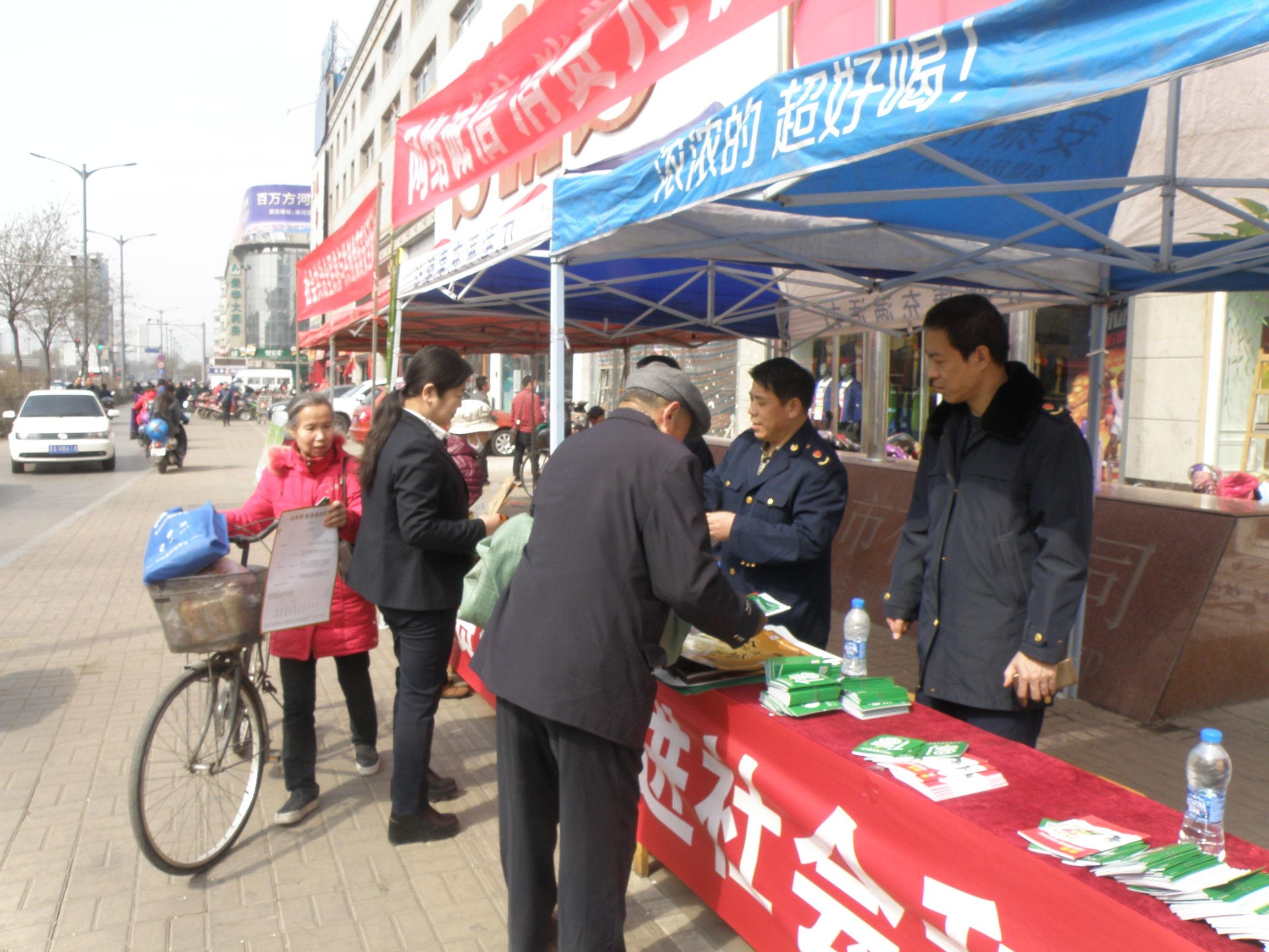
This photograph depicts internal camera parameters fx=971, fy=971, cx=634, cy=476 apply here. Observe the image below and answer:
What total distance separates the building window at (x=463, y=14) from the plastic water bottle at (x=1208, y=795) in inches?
1103

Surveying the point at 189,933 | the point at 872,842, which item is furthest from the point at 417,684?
the point at 872,842

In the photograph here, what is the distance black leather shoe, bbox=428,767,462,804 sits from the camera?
161 inches

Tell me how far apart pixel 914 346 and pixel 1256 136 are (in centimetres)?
1035

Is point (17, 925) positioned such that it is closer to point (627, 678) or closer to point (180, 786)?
point (180, 786)

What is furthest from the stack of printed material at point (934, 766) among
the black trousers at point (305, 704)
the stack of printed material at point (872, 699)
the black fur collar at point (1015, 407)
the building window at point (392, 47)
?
the building window at point (392, 47)

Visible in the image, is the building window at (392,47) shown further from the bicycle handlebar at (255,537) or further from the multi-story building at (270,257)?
the multi-story building at (270,257)

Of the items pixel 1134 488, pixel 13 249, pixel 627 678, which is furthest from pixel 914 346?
pixel 13 249

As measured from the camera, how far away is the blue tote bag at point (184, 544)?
320 centimetres

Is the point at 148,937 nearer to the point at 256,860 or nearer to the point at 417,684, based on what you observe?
the point at 256,860

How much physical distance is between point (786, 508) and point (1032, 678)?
1.16 metres

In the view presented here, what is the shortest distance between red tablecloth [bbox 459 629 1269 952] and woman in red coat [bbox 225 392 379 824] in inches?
53.6

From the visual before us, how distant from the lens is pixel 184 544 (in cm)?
323

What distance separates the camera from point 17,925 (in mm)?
3172

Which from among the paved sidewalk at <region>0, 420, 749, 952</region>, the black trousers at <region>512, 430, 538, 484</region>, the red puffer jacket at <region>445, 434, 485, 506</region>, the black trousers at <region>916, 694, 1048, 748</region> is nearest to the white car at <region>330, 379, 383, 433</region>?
the black trousers at <region>512, 430, 538, 484</region>
